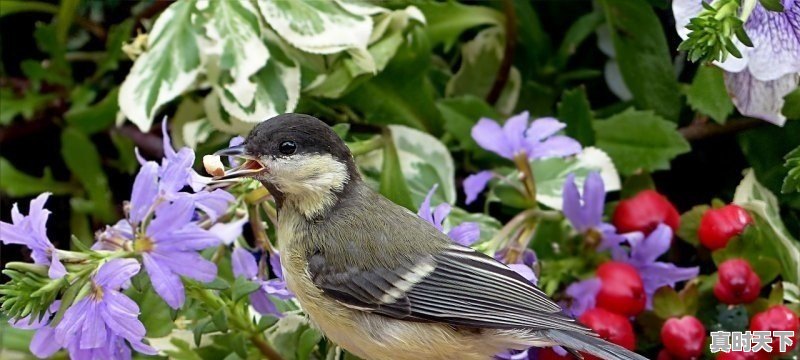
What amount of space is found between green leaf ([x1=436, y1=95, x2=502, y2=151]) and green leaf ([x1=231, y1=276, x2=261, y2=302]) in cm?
32

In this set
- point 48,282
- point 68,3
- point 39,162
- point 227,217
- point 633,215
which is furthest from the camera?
point 39,162

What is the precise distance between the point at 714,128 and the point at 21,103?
70 centimetres

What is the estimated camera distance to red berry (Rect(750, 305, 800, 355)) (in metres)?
0.75

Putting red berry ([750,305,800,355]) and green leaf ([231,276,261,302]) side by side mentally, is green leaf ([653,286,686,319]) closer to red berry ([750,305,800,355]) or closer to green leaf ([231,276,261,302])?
red berry ([750,305,800,355])

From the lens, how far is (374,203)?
697mm

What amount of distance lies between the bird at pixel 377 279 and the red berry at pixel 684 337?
119mm

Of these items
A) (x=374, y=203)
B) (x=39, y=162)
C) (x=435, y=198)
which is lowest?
(x=39, y=162)

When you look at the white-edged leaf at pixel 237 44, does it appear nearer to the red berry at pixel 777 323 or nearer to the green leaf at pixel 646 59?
the green leaf at pixel 646 59

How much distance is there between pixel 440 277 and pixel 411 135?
0.29m

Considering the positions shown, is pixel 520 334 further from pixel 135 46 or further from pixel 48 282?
pixel 135 46

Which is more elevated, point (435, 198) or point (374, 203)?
point (374, 203)

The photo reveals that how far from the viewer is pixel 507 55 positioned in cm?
100

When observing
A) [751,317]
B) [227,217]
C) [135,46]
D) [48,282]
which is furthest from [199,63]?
[751,317]

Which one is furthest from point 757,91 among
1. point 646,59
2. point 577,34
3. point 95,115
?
point 95,115
